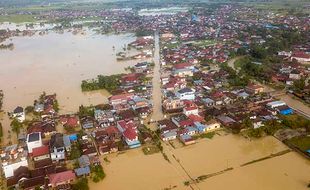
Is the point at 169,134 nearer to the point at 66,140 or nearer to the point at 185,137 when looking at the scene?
the point at 185,137

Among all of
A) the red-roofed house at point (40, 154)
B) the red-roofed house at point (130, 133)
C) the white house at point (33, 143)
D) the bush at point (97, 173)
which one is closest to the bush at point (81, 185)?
the bush at point (97, 173)

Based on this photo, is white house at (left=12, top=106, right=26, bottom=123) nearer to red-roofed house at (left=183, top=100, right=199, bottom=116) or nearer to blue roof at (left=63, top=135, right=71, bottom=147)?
blue roof at (left=63, top=135, right=71, bottom=147)

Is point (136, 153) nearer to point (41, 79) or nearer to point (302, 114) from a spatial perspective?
point (302, 114)

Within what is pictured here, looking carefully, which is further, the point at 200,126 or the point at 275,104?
the point at 275,104

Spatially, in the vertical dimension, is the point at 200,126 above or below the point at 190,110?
below

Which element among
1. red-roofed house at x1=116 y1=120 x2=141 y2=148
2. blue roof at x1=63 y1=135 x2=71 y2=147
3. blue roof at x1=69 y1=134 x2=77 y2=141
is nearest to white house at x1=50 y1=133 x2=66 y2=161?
blue roof at x1=63 y1=135 x2=71 y2=147

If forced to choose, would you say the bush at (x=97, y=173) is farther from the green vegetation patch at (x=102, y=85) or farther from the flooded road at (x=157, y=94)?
the green vegetation patch at (x=102, y=85)

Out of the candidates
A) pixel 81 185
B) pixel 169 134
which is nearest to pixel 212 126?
pixel 169 134
